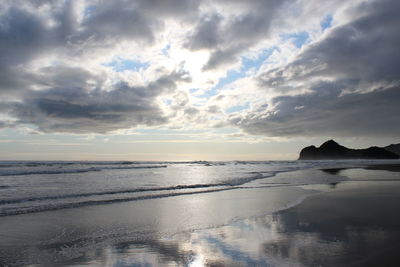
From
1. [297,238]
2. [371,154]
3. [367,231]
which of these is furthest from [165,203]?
[371,154]

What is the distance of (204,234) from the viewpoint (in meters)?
8.68

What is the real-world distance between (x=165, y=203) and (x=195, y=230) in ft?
→ 18.7

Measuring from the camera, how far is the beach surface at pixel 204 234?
652cm

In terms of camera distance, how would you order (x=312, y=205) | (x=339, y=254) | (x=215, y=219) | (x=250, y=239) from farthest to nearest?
(x=312, y=205) < (x=215, y=219) < (x=250, y=239) < (x=339, y=254)

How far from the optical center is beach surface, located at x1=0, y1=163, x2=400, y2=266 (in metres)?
6.52

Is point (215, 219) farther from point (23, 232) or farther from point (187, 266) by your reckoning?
point (23, 232)

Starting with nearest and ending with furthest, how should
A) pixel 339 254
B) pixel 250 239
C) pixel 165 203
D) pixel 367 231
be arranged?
pixel 339 254
pixel 250 239
pixel 367 231
pixel 165 203

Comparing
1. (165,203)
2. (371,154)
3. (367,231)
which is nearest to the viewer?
(367,231)

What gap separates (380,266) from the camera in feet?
19.2

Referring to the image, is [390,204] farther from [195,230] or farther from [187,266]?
[187,266]

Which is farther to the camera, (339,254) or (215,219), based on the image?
(215,219)

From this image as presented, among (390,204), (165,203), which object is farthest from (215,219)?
(390,204)

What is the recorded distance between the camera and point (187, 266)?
19.8 feet

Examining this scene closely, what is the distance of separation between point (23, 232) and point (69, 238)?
1.90 meters
